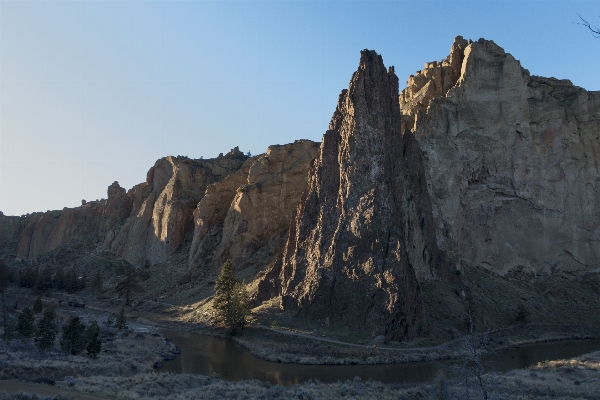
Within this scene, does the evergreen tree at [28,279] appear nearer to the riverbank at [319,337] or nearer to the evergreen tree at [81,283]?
the evergreen tree at [81,283]

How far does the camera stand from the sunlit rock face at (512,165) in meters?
68.7

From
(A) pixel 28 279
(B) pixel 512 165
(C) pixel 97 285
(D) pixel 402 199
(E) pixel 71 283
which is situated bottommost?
(C) pixel 97 285

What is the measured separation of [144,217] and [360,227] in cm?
5851

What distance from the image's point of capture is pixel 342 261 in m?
51.4

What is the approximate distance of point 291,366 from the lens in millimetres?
40375

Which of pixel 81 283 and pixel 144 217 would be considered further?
pixel 144 217

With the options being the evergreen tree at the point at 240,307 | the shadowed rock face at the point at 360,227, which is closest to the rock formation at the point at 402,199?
the shadowed rock face at the point at 360,227

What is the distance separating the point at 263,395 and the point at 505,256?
51.0 metres

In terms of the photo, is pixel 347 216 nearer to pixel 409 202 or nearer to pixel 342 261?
pixel 342 261

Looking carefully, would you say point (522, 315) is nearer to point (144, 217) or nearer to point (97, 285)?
point (97, 285)

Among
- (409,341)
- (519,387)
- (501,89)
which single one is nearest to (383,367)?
(409,341)

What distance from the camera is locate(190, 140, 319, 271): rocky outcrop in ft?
245

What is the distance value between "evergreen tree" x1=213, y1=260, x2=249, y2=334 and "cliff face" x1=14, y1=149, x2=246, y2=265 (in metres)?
36.6

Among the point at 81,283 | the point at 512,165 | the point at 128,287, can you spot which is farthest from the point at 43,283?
the point at 512,165
